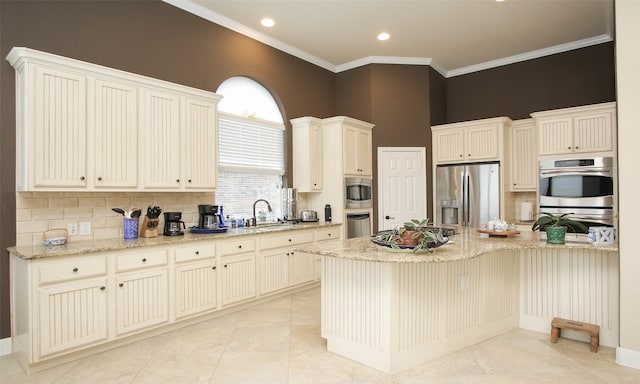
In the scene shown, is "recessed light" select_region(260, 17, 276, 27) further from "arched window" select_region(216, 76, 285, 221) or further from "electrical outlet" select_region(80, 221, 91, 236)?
"electrical outlet" select_region(80, 221, 91, 236)

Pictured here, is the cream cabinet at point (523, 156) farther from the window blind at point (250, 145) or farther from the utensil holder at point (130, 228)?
the utensil holder at point (130, 228)

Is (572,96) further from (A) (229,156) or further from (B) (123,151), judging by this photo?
(B) (123,151)

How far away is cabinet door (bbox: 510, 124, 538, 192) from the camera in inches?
211

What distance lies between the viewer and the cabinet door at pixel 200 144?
3891 millimetres

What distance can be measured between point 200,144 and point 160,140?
443 millimetres

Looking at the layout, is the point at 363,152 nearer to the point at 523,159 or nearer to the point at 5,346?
the point at 523,159

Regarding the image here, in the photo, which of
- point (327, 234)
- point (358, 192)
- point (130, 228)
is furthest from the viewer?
point (358, 192)

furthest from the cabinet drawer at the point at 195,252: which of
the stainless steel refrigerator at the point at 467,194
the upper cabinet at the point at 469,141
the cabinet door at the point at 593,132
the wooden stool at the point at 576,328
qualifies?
the cabinet door at the point at 593,132

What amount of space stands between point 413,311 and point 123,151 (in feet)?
9.30

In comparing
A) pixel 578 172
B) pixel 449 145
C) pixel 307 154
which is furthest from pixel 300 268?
pixel 578 172

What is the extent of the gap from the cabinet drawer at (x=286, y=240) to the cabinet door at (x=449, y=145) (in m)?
2.57

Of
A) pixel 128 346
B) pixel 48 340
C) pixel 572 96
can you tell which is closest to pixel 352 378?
pixel 128 346

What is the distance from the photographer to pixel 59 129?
301cm

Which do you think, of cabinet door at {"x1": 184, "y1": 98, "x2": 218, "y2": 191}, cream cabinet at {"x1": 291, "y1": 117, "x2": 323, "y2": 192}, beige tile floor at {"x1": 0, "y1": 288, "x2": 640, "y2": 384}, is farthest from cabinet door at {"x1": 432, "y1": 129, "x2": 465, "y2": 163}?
cabinet door at {"x1": 184, "y1": 98, "x2": 218, "y2": 191}
